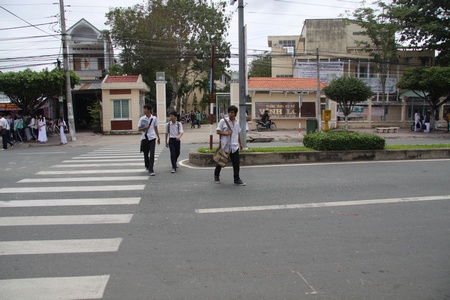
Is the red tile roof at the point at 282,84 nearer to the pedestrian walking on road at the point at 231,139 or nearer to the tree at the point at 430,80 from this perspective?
the tree at the point at 430,80

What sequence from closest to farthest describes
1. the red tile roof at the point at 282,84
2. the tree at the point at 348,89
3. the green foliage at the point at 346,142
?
1. the green foliage at the point at 346,142
2. the tree at the point at 348,89
3. the red tile roof at the point at 282,84

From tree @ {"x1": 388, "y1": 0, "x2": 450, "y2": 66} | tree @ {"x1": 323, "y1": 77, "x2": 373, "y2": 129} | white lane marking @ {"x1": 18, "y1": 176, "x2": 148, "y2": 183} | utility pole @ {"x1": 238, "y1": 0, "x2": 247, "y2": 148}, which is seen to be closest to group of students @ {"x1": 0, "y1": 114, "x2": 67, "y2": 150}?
white lane marking @ {"x1": 18, "y1": 176, "x2": 148, "y2": 183}

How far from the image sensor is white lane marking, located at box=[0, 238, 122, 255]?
4391mm

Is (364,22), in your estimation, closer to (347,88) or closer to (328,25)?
(328,25)

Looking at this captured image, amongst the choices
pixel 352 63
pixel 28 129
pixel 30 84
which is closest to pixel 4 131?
pixel 28 129

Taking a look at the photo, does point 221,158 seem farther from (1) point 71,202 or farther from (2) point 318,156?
(2) point 318,156

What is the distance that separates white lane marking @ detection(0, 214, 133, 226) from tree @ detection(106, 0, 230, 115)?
83.7 ft

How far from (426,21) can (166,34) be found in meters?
22.6

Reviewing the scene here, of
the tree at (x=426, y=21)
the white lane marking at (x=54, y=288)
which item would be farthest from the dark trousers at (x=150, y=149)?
the tree at (x=426, y=21)

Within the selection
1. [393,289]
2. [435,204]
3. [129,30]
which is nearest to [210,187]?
[435,204]

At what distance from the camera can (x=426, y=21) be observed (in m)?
32.0

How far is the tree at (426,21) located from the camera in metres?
31.0

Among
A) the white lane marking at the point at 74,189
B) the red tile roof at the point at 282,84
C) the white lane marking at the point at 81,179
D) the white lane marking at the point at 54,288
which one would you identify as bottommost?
the white lane marking at the point at 54,288

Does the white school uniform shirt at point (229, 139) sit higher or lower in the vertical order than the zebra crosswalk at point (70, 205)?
higher
